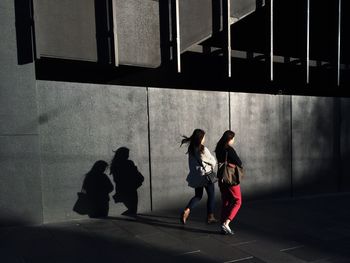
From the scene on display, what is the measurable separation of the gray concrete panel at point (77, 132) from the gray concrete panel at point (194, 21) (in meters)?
1.60

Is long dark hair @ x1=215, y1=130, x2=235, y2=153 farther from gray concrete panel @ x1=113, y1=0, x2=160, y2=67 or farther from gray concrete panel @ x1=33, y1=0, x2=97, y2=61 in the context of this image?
gray concrete panel @ x1=33, y1=0, x2=97, y2=61

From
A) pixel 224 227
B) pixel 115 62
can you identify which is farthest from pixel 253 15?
pixel 224 227

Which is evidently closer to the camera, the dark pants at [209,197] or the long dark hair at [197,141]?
the long dark hair at [197,141]

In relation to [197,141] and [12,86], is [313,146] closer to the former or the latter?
[197,141]

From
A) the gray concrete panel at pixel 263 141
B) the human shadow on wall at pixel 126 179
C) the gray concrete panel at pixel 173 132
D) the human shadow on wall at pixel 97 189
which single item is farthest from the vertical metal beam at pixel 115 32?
the gray concrete panel at pixel 263 141

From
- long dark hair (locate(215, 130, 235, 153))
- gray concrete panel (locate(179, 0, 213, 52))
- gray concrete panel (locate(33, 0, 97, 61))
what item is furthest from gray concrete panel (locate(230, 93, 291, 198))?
gray concrete panel (locate(33, 0, 97, 61))

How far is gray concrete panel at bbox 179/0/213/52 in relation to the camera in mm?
6652

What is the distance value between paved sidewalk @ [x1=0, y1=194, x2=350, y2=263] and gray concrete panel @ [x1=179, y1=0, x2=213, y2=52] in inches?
137

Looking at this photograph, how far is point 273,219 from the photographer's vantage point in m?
5.89

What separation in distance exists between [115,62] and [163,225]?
2.91 metres

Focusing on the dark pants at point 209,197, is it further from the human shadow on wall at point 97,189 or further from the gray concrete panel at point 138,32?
the gray concrete panel at point 138,32

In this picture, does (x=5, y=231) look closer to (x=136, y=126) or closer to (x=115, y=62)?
(x=136, y=126)

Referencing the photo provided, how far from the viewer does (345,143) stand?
8.63 m

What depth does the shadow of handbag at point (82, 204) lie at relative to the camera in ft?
18.2
